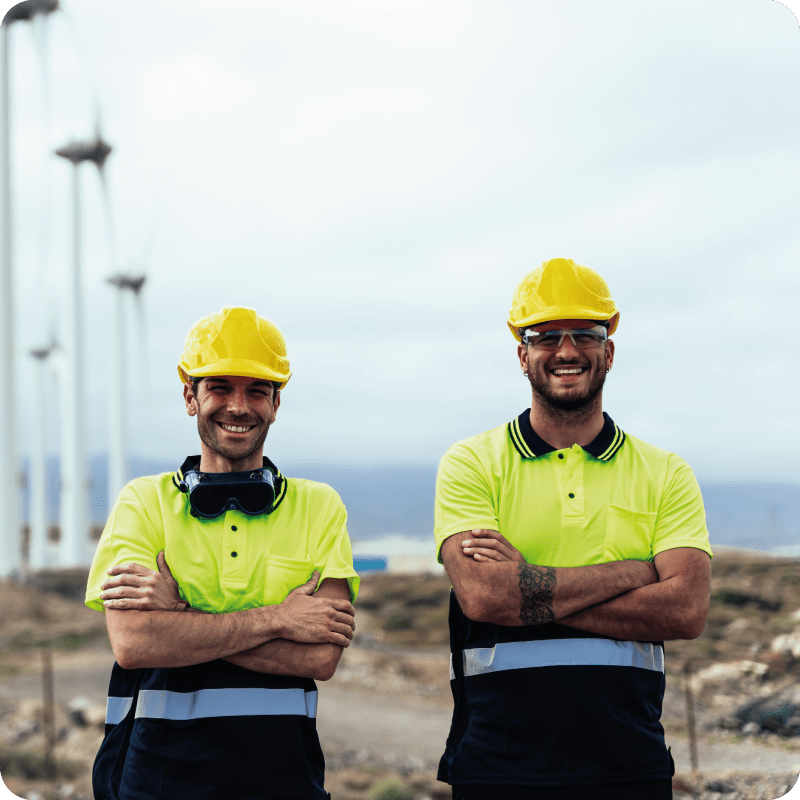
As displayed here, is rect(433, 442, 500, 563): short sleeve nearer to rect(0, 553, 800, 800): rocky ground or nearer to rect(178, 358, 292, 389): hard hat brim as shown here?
rect(178, 358, 292, 389): hard hat brim

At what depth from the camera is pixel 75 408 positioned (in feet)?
123

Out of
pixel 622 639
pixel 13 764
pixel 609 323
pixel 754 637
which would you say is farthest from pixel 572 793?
pixel 754 637

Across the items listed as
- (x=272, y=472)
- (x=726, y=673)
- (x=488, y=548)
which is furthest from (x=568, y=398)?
(x=726, y=673)

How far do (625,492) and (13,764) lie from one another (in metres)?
20.4

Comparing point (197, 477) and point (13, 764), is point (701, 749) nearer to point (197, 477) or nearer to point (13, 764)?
point (13, 764)

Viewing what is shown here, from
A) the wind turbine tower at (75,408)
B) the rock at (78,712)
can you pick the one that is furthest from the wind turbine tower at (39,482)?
the rock at (78,712)

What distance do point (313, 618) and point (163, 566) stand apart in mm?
915

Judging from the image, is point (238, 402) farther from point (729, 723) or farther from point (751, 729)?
point (729, 723)

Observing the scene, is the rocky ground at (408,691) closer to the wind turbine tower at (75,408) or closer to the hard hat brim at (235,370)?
the wind turbine tower at (75,408)

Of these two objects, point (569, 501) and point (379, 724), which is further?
point (379, 724)

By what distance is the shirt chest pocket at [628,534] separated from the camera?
4.92 m

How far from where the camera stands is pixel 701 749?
22625 mm

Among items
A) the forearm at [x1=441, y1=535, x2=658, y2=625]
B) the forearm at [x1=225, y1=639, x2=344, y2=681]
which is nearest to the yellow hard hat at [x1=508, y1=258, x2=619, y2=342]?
the forearm at [x1=441, y1=535, x2=658, y2=625]

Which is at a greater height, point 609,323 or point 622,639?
point 609,323
